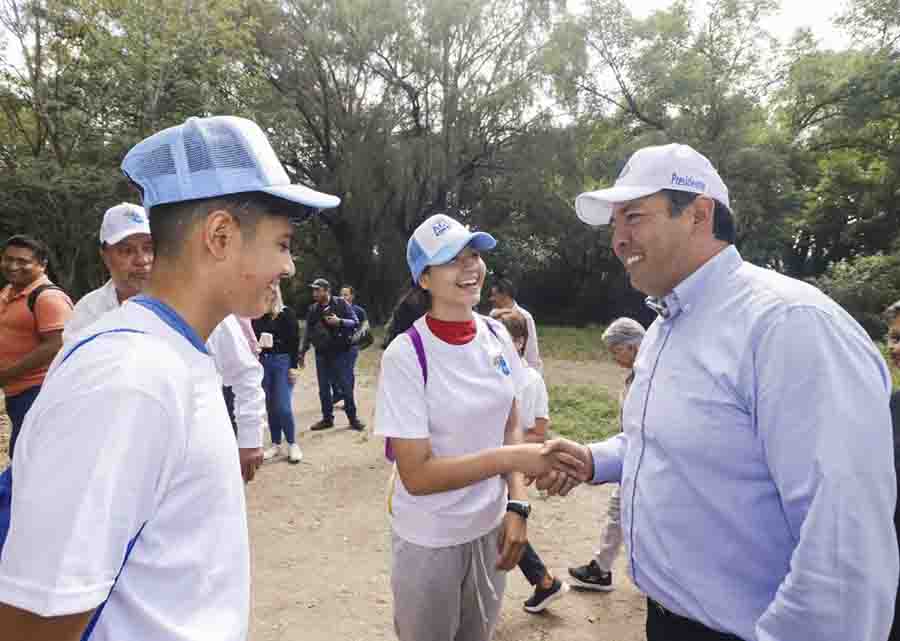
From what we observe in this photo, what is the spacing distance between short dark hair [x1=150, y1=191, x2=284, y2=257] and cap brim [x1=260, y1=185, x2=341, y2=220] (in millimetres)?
52

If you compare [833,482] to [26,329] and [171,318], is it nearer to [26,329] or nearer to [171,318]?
[171,318]

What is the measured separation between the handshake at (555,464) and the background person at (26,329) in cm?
341

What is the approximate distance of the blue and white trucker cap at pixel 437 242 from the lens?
7.91 feet

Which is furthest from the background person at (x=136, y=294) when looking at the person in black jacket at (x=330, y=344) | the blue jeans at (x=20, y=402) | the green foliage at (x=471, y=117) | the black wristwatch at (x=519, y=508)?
the green foliage at (x=471, y=117)

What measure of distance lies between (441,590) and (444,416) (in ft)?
2.27

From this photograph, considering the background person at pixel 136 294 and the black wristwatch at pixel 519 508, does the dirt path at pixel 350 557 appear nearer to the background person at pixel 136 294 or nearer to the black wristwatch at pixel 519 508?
the background person at pixel 136 294

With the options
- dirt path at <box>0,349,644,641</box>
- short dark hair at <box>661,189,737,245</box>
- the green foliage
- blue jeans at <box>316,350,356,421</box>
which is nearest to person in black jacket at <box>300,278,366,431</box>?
blue jeans at <box>316,350,356,421</box>

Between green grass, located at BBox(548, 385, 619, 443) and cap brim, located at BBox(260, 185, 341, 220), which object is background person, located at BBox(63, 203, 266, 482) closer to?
cap brim, located at BBox(260, 185, 341, 220)

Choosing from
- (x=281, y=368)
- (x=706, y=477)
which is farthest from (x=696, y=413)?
(x=281, y=368)

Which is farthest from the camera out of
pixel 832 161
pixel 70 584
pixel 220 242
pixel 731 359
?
pixel 832 161

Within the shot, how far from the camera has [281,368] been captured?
6758 millimetres

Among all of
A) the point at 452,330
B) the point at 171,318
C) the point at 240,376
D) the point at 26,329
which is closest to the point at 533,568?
the point at 452,330

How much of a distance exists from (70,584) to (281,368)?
6043 millimetres

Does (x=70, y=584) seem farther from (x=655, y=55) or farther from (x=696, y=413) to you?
(x=655, y=55)
